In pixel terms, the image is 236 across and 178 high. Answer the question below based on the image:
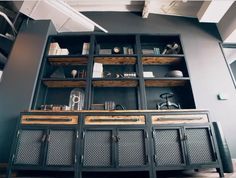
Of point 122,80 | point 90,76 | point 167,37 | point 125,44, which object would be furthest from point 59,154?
point 167,37

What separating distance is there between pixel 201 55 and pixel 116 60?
5.54ft

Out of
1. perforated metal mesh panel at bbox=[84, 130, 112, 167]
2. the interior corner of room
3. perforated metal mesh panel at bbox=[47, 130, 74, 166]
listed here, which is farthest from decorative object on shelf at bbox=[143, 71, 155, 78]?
perforated metal mesh panel at bbox=[47, 130, 74, 166]

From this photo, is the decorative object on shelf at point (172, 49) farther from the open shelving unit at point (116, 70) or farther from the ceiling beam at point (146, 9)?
the ceiling beam at point (146, 9)

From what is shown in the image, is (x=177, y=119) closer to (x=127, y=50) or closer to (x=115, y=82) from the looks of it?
(x=115, y=82)

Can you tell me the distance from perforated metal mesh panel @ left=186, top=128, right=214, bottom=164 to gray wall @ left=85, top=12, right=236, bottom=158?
35.6 inches

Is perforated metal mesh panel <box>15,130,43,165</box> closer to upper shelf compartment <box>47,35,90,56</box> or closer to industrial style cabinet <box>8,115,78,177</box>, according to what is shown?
industrial style cabinet <box>8,115,78,177</box>

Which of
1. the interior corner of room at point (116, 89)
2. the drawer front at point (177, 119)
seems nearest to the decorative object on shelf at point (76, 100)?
the interior corner of room at point (116, 89)

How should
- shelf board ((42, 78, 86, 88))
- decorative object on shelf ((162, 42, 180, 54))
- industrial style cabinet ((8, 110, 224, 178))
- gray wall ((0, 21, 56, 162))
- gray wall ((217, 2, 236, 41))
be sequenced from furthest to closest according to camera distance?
gray wall ((217, 2, 236, 41)) < decorative object on shelf ((162, 42, 180, 54)) < shelf board ((42, 78, 86, 88)) < gray wall ((0, 21, 56, 162)) < industrial style cabinet ((8, 110, 224, 178))

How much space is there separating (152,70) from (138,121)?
128 cm

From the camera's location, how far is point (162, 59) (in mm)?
2785

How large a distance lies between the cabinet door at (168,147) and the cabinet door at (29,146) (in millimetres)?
1338

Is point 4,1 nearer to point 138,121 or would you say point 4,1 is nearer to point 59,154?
point 59,154

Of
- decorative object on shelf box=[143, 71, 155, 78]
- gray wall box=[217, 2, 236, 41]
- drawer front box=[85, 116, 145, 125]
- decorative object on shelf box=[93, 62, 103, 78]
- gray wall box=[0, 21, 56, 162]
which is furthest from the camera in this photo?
gray wall box=[217, 2, 236, 41]

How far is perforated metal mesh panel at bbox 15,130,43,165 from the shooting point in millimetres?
1830
